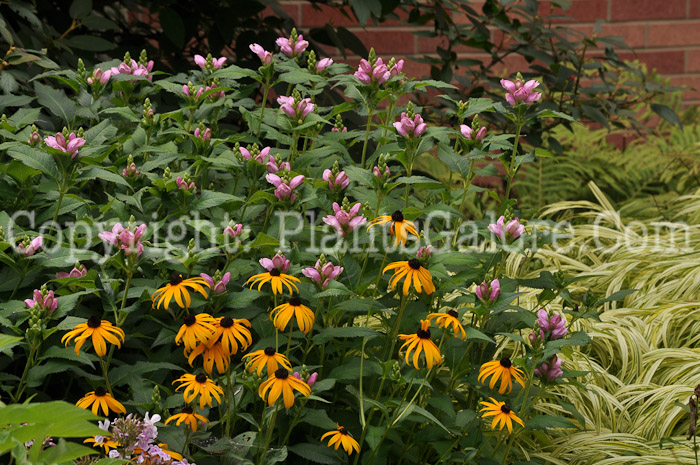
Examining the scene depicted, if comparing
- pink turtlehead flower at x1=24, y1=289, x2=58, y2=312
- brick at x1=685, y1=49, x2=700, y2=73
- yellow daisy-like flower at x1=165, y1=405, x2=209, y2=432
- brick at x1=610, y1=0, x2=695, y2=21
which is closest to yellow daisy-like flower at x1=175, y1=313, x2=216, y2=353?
yellow daisy-like flower at x1=165, y1=405, x2=209, y2=432

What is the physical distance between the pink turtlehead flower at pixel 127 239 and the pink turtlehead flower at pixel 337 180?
1.24 feet

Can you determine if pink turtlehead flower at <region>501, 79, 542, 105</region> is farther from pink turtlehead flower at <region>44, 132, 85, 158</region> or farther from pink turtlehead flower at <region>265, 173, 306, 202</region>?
pink turtlehead flower at <region>44, 132, 85, 158</region>

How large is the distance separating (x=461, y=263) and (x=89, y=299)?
2.46 ft

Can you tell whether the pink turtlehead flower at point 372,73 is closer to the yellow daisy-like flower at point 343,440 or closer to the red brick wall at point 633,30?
the yellow daisy-like flower at point 343,440

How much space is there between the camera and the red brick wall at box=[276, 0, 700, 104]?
384 centimetres

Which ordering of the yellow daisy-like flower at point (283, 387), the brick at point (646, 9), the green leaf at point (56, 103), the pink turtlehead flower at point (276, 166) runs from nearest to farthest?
the yellow daisy-like flower at point (283, 387)
the pink turtlehead flower at point (276, 166)
the green leaf at point (56, 103)
the brick at point (646, 9)

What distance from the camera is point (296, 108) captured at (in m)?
1.62

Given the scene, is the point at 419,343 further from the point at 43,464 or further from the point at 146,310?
the point at 43,464

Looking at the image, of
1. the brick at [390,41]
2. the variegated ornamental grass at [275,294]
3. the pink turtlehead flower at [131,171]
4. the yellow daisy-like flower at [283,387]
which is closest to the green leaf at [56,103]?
the variegated ornamental grass at [275,294]

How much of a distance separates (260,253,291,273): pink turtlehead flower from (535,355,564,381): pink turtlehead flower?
0.51 metres

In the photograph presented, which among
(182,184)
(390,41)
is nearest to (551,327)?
(182,184)

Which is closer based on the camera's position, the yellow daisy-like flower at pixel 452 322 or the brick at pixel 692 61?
the yellow daisy-like flower at pixel 452 322

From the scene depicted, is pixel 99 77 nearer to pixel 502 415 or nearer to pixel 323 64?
pixel 323 64

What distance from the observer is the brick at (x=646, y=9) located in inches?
151
